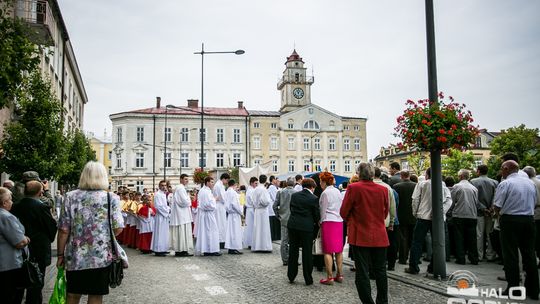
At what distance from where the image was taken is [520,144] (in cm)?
5425

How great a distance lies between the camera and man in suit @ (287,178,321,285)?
8.48 m

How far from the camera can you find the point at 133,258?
12734 millimetres

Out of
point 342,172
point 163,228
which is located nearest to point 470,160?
point 342,172

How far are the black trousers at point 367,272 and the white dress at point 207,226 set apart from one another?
23.5ft

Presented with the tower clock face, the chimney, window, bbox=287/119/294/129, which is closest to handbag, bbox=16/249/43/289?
window, bbox=287/119/294/129

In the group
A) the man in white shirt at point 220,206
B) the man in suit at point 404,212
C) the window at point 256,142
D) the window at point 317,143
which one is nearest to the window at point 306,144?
the window at point 317,143

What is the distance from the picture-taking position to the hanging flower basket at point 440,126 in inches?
317

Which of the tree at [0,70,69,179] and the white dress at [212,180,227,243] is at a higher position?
the tree at [0,70,69,179]

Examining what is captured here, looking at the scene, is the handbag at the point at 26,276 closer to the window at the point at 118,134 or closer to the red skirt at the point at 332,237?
the red skirt at the point at 332,237

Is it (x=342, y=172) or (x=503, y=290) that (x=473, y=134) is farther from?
(x=342, y=172)

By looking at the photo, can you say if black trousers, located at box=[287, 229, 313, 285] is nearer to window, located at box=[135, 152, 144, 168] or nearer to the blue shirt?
the blue shirt

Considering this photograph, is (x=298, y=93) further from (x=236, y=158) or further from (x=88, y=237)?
(x=88, y=237)

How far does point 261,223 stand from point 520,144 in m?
50.8

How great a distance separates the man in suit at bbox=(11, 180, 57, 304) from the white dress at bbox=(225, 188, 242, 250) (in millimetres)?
7216
